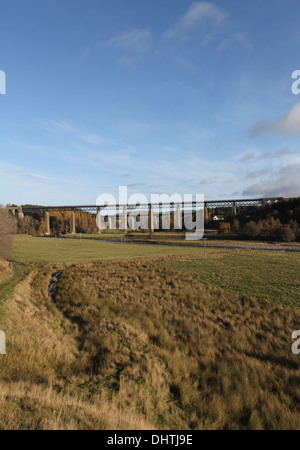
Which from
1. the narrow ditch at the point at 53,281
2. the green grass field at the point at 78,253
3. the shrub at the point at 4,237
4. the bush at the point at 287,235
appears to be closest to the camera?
the narrow ditch at the point at 53,281

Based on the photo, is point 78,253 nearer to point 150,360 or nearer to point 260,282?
point 260,282

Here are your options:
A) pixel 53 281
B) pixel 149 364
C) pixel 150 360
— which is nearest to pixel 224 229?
pixel 53 281

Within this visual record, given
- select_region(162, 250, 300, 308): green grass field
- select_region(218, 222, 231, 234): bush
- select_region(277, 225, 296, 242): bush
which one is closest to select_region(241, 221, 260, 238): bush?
select_region(277, 225, 296, 242): bush

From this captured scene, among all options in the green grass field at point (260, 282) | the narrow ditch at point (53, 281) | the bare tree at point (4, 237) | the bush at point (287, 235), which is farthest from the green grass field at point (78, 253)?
the bush at point (287, 235)

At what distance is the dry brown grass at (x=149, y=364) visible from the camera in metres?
6.13

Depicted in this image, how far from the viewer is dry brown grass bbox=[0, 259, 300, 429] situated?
613cm

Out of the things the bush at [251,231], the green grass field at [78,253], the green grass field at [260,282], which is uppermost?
the bush at [251,231]

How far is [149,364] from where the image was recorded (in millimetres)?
8695

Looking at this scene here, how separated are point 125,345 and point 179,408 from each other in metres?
3.83

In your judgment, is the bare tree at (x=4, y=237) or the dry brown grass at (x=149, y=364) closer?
the dry brown grass at (x=149, y=364)

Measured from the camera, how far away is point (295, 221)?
8412cm

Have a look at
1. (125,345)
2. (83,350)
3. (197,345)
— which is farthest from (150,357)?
(83,350)

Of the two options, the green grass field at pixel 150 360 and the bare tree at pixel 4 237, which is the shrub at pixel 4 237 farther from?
the green grass field at pixel 150 360

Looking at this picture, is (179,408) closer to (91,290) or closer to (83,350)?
(83,350)
